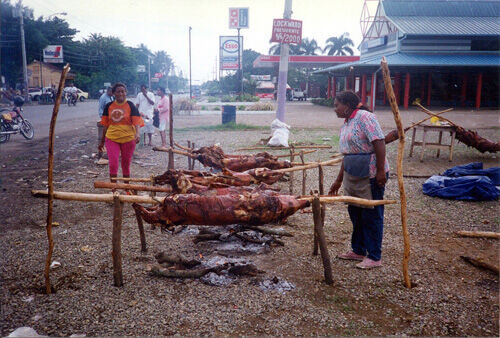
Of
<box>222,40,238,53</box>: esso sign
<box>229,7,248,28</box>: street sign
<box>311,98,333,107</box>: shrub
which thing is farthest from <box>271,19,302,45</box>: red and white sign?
<box>311,98,333,107</box>: shrub

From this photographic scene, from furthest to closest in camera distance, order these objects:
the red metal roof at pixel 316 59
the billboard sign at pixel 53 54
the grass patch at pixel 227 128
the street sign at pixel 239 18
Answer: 1. the billboard sign at pixel 53 54
2. the red metal roof at pixel 316 59
3. the street sign at pixel 239 18
4. the grass patch at pixel 227 128

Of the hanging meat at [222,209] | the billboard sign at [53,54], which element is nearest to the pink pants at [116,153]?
the hanging meat at [222,209]

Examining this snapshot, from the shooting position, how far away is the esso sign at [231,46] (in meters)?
32.2

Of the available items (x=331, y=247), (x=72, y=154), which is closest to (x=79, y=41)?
(x=72, y=154)

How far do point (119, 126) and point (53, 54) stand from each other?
1690 inches

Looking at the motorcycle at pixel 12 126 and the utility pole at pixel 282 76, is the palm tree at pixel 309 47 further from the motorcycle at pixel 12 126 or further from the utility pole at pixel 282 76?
the motorcycle at pixel 12 126

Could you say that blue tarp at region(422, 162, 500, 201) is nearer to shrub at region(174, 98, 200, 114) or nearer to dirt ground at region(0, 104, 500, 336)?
dirt ground at region(0, 104, 500, 336)

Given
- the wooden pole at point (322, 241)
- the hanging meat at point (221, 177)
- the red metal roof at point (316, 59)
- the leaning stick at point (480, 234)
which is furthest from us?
the red metal roof at point (316, 59)

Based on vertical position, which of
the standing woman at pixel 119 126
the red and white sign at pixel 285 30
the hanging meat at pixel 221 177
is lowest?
the hanging meat at pixel 221 177

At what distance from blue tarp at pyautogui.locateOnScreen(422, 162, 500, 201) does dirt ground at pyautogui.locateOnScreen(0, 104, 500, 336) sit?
0.81 ft

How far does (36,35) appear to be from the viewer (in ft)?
136

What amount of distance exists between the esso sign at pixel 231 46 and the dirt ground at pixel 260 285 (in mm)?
27625

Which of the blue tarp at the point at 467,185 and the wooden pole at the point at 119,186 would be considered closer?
the wooden pole at the point at 119,186

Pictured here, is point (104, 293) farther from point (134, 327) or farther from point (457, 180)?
point (457, 180)
